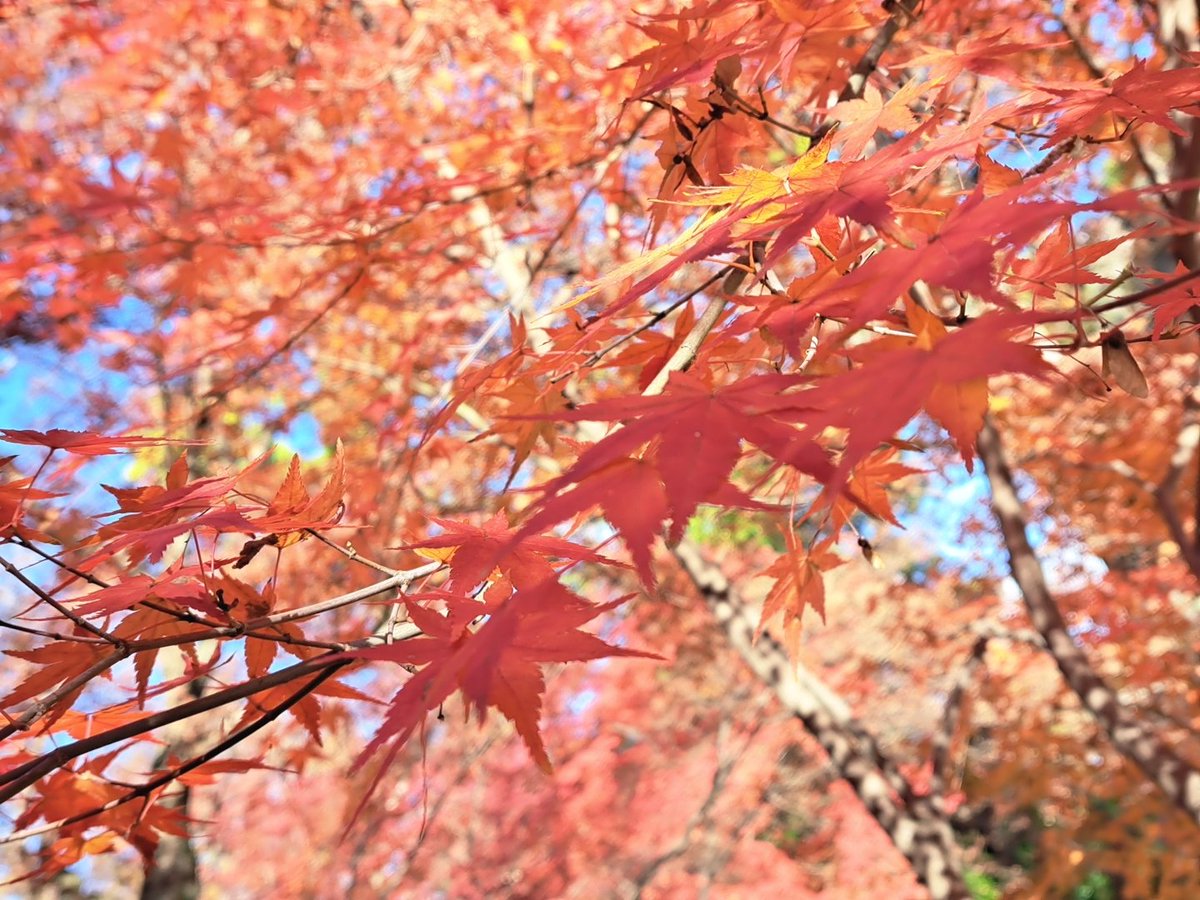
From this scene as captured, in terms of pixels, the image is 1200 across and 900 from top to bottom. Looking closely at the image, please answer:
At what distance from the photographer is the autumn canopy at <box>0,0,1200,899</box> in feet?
2.00

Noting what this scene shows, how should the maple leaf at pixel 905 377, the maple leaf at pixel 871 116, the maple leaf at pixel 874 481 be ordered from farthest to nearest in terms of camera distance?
the maple leaf at pixel 874 481
the maple leaf at pixel 871 116
the maple leaf at pixel 905 377

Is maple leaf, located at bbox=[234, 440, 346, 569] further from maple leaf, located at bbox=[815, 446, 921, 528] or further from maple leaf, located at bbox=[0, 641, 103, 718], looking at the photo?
maple leaf, located at bbox=[815, 446, 921, 528]

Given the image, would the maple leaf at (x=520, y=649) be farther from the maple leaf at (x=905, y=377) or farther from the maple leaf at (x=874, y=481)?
the maple leaf at (x=874, y=481)

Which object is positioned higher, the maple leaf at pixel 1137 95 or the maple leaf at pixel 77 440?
the maple leaf at pixel 77 440

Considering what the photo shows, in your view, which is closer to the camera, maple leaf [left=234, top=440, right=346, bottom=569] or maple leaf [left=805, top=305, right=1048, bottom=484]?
maple leaf [left=805, top=305, right=1048, bottom=484]

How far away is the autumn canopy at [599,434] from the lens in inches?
24.0

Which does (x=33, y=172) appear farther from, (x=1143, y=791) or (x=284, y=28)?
(x=1143, y=791)

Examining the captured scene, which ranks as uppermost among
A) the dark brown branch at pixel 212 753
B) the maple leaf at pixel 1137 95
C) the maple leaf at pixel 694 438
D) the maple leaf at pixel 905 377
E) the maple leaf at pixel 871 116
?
the maple leaf at pixel 871 116

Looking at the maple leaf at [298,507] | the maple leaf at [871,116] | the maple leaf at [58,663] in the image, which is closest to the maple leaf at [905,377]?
the maple leaf at [871,116]

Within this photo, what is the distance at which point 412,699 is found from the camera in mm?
527

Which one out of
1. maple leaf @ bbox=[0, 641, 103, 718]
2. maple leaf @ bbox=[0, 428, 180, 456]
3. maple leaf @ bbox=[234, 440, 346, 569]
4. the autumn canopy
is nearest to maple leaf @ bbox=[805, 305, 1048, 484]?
the autumn canopy

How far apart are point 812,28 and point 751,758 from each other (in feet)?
18.3

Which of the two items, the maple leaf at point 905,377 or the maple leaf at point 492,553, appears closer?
the maple leaf at point 905,377

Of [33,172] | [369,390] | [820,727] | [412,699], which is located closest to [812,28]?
[412,699]
